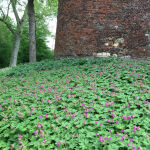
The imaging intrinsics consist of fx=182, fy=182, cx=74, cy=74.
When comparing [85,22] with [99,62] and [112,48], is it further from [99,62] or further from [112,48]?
[99,62]

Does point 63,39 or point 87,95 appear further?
point 63,39

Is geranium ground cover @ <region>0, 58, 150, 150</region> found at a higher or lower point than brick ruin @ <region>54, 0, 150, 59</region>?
lower

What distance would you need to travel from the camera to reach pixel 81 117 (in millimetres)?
2832

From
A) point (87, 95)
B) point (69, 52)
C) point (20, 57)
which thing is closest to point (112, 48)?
point (69, 52)

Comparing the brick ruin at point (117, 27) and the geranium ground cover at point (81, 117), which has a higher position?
the brick ruin at point (117, 27)

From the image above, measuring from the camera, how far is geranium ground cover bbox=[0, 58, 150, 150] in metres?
2.36

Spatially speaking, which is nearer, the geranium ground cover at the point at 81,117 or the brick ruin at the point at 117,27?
the geranium ground cover at the point at 81,117

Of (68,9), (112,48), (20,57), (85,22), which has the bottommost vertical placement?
(20,57)

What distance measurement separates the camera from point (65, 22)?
26.1ft

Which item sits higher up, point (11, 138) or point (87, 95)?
point (87, 95)

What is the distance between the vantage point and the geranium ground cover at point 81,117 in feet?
7.74

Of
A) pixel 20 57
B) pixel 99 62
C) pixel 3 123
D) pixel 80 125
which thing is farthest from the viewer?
pixel 20 57

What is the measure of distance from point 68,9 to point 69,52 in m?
1.87

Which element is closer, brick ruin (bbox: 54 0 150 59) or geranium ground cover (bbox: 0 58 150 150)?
geranium ground cover (bbox: 0 58 150 150)
